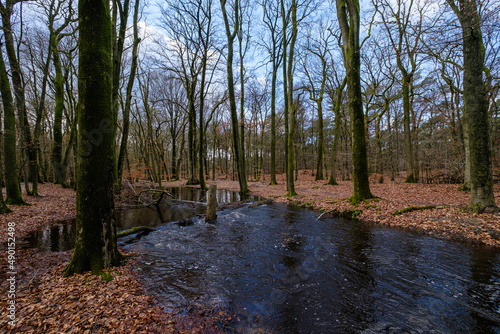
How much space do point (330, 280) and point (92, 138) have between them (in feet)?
17.1

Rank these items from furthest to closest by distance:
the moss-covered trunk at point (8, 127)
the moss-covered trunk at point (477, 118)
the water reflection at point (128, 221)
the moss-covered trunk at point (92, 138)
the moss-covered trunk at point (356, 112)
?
the moss-covered trunk at point (356, 112)
the moss-covered trunk at point (8, 127)
the moss-covered trunk at point (477, 118)
the water reflection at point (128, 221)
the moss-covered trunk at point (92, 138)

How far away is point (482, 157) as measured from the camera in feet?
21.1

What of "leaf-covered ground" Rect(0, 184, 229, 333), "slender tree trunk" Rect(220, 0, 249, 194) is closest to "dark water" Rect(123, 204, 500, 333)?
"leaf-covered ground" Rect(0, 184, 229, 333)

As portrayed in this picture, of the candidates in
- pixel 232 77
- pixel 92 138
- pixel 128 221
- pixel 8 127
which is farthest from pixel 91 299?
pixel 232 77

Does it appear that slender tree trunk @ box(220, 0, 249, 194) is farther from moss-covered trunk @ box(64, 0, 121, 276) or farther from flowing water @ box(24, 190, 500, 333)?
moss-covered trunk @ box(64, 0, 121, 276)

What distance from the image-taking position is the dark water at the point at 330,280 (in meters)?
2.98

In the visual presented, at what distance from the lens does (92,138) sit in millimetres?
3533

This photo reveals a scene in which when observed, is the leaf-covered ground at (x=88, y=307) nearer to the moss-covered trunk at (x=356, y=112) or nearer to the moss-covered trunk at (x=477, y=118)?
the moss-covered trunk at (x=356, y=112)

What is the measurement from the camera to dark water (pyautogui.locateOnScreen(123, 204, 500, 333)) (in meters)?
2.98

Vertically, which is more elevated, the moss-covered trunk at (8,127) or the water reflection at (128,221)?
the moss-covered trunk at (8,127)

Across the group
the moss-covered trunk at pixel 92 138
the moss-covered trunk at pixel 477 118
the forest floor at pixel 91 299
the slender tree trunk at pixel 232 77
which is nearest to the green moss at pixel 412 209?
the moss-covered trunk at pixel 477 118

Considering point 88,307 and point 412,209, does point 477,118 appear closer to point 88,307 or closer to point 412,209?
point 412,209

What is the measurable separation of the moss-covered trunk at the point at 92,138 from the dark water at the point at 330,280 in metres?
1.21

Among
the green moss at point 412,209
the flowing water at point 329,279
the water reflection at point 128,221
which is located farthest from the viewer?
the green moss at point 412,209
